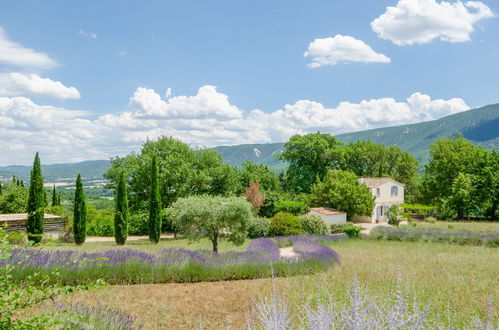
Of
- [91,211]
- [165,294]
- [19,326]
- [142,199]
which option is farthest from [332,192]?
[19,326]

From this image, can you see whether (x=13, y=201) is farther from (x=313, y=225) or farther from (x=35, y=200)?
(x=313, y=225)

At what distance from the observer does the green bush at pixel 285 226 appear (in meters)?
24.9

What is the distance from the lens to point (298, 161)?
50156mm

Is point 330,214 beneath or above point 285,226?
beneath

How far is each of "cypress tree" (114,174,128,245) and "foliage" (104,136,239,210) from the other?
651 cm

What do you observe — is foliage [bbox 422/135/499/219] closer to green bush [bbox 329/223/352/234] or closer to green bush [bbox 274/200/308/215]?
green bush [bbox 274/200/308/215]

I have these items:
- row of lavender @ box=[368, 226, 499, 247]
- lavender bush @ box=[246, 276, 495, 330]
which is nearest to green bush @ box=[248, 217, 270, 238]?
row of lavender @ box=[368, 226, 499, 247]

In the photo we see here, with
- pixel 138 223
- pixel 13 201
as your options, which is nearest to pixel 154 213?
pixel 138 223

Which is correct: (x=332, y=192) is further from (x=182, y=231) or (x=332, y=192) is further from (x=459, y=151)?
(x=182, y=231)

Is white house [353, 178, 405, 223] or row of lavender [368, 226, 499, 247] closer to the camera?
row of lavender [368, 226, 499, 247]

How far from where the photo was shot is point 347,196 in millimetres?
36094

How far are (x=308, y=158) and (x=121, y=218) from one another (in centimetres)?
2978

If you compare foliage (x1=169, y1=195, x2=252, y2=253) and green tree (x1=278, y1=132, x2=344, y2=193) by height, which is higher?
green tree (x1=278, y1=132, x2=344, y2=193)

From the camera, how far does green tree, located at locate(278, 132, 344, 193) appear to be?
1928 inches
